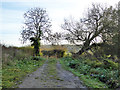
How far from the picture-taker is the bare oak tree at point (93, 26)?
66.9 feet

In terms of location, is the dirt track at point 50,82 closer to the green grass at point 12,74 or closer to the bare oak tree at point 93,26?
the green grass at point 12,74

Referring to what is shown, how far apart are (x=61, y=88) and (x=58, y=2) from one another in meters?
7.58

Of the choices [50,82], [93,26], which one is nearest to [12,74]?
[50,82]

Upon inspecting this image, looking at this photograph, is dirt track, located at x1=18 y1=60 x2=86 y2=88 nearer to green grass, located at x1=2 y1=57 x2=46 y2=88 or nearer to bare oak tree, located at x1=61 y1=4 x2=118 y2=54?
green grass, located at x1=2 y1=57 x2=46 y2=88

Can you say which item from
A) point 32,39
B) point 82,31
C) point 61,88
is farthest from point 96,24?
point 61,88

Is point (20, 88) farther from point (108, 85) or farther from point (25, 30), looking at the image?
point (25, 30)

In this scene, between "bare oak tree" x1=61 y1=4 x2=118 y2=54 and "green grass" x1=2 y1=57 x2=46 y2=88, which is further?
"bare oak tree" x1=61 y1=4 x2=118 y2=54

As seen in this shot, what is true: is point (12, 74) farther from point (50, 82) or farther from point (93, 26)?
point (93, 26)

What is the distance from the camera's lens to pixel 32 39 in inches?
973

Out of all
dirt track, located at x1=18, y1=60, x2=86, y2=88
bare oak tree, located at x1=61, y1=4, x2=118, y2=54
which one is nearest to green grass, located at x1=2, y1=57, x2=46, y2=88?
dirt track, located at x1=18, y1=60, x2=86, y2=88

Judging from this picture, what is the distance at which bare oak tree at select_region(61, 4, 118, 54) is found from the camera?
66.9 ft

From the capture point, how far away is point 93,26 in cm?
2181

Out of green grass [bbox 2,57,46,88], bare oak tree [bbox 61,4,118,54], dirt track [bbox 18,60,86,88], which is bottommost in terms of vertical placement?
dirt track [bbox 18,60,86,88]

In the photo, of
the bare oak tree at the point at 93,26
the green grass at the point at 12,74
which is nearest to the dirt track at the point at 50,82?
the green grass at the point at 12,74
